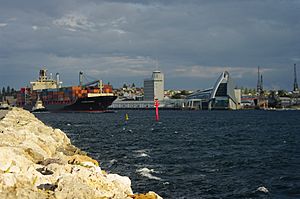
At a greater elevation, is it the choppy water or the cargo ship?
the cargo ship

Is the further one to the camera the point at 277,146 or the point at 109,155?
the point at 277,146

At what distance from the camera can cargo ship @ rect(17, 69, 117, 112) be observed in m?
134

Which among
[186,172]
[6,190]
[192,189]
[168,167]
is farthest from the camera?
[168,167]

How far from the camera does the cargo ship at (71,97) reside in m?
134

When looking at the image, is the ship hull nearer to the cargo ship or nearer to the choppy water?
the cargo ship

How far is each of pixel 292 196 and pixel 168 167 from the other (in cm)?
970

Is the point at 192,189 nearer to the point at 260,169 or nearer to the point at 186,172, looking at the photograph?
the point at 186,172

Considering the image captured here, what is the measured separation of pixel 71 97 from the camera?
448ft

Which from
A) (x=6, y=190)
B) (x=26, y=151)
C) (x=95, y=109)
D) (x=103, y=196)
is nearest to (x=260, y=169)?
(x=26, y=151)

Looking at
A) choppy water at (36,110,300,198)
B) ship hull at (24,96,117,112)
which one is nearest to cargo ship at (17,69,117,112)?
ship hull at (24,96,117,112)

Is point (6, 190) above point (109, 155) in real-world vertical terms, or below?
above

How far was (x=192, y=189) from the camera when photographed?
2036cm

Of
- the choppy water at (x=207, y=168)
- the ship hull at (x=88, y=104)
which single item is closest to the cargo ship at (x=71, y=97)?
Result: the ship hull at (x=88, y=104)

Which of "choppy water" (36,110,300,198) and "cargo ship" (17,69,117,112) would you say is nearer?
"choppy water" (36,110,300,198)
